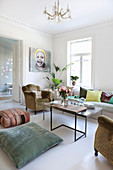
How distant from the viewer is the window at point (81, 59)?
5039mm

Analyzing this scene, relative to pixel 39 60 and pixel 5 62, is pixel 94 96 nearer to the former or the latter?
pixel 39 60

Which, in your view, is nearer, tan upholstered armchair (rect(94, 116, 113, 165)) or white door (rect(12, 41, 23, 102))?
tan upholstered armchair (rect(94, 116, 113, 165))

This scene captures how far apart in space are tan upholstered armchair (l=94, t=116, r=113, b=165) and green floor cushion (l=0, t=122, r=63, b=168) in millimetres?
712

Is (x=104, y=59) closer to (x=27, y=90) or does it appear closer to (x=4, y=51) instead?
(x=27, y=90)

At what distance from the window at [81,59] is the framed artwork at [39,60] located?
1.06 metres

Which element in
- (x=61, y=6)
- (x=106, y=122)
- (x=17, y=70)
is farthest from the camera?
(x=17, y=70)

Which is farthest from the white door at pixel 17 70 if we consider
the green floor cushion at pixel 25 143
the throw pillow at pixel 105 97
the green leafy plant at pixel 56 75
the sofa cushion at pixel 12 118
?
the throw pillow at pixel 105 97

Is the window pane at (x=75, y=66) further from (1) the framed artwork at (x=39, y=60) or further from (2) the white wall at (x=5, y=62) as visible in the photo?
(2) the white wall at (x=5, y=62)

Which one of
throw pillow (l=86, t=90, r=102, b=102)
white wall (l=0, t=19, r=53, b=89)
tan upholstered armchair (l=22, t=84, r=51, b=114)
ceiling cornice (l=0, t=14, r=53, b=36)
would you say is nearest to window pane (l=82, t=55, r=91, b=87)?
throw pillow (l=86, t=90, r=102, b=102)

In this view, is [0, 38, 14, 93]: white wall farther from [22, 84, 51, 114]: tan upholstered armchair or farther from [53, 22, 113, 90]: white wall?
[53, 22, 113, 90]: white wall

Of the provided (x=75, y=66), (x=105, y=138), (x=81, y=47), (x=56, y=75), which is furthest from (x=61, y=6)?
(x=105, y=138)

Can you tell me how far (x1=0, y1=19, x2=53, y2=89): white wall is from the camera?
4.32 meters

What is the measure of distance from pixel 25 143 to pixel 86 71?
388 cm

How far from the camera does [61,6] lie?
3.45 meters
